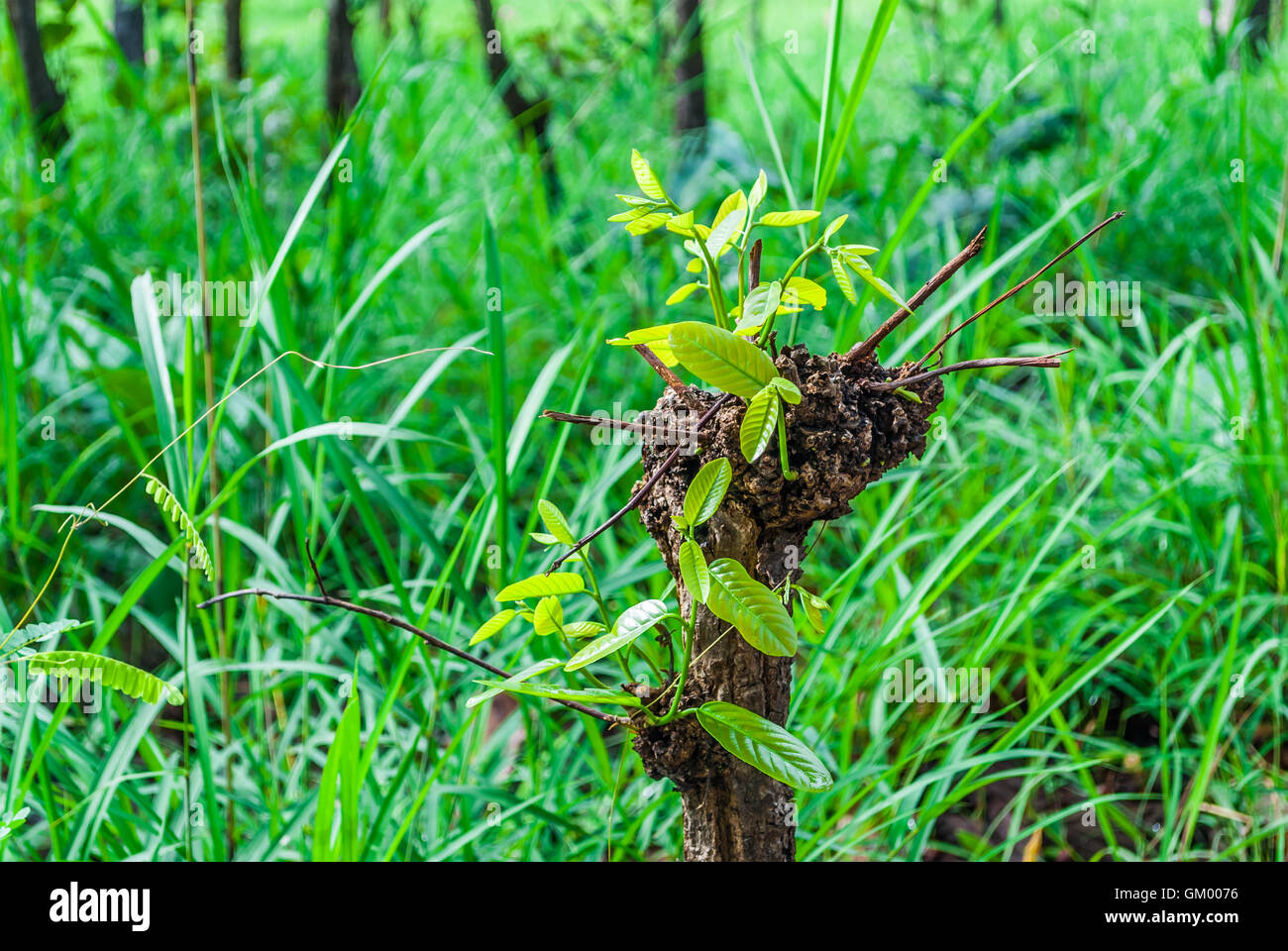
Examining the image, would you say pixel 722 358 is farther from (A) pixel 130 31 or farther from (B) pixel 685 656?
(A) pixel 130 31

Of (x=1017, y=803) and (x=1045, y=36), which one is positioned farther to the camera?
(x=1045, y=36)

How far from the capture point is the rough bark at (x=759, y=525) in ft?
1.68

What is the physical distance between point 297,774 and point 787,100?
2977 mm

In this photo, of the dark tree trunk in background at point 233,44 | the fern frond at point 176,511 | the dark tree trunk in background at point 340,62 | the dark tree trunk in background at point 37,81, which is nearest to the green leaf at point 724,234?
the fern frond at point 176,511

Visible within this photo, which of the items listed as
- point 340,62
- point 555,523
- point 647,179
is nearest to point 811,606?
point 555,523

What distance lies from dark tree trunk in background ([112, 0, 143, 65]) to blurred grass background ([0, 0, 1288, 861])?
0.39ft

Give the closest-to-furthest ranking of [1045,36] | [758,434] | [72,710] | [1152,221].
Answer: [758,434] < [72,710] < [1152,221] < [1045,36]

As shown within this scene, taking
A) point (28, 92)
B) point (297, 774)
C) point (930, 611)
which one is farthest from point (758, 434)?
point (28, 92)

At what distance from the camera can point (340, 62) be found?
2.35 meters

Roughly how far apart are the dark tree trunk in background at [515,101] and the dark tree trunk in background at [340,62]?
333 mm

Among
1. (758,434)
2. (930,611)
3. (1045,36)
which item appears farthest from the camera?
(1045,36)

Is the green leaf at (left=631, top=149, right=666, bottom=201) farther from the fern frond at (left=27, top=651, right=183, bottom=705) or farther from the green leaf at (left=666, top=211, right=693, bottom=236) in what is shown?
the fern frond at (left=27, top=651, right=183, bottom=705)
